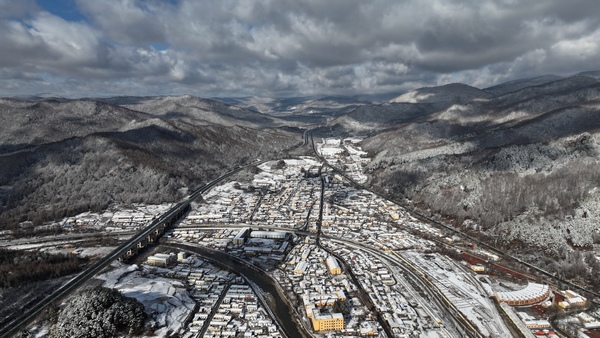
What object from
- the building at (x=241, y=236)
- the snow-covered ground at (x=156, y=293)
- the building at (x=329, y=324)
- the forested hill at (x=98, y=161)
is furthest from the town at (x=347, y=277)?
the forested hill at (x=98, y=161)

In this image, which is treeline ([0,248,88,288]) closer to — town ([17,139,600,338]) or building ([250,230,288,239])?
town ([17,139,600,338])

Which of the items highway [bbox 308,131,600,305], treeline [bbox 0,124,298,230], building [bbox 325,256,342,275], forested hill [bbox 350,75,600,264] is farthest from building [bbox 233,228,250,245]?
forested hill [bbox 350,75,600,264]

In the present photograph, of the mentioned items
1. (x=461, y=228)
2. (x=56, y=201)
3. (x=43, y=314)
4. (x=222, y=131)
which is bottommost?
(x=461, y=228)

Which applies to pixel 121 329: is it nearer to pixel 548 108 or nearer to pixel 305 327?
pixel 305 327

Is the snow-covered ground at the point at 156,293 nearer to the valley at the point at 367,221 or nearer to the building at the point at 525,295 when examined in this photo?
the valley at the point at 367,221

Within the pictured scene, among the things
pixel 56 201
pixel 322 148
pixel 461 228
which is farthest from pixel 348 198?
pixel 322 148
